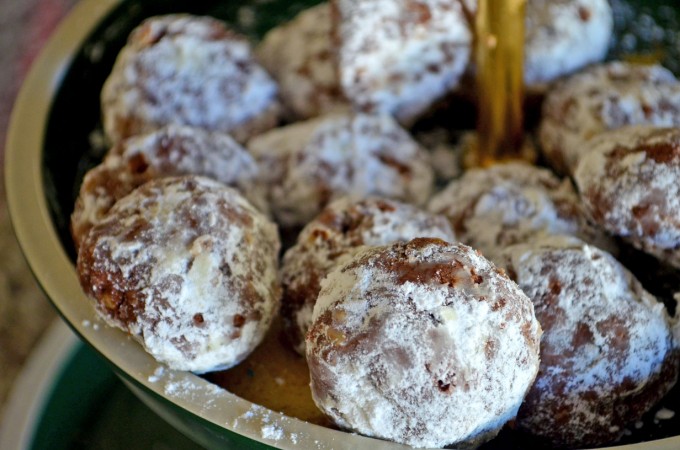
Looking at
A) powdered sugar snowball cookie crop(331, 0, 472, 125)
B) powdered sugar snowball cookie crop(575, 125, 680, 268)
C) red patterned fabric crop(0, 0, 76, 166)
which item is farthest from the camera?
red patterned fabric crop(0, 0, 76, 166)

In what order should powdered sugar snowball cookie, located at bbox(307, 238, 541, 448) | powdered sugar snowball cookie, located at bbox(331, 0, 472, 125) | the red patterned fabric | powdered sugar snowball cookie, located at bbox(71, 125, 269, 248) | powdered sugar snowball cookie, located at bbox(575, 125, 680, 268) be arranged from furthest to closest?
the red patterned fabric < powdered sugar snowball cookie, located at bbox(331, 0, 472, 125) < powdered sugar snowball cookie, located at bbox(71, 125, 269, 248) < powdered sugar snowball cookie, located at bbox(575, 125, 680, 268) < powdered sugar snowball cookie, located at bbox(307, 238, 541, 448)

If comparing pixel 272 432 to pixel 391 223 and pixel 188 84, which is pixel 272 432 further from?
pixel 188 84

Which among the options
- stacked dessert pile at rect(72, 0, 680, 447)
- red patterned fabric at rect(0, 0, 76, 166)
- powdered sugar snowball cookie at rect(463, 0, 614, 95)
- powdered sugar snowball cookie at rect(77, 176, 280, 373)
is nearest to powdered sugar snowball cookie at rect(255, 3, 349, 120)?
stacked dessert pile at rect(72, 0, 680, 447)

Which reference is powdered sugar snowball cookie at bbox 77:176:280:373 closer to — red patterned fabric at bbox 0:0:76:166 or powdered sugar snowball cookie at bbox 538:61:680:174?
powdered sugar snowball cookie at bbox 538:61:680:174

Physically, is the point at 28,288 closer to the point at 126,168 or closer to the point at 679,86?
the point at 126,168

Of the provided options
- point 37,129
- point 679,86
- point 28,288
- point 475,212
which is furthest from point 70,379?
point 679,86
